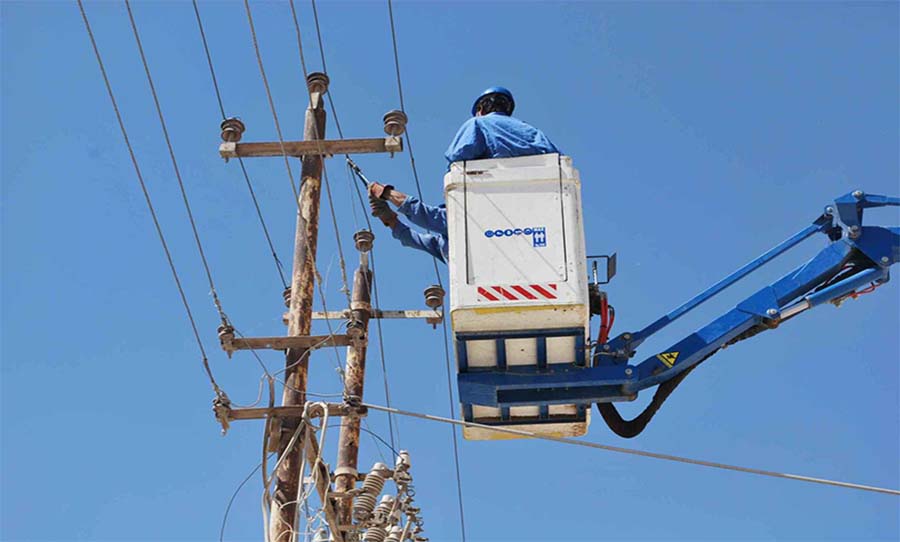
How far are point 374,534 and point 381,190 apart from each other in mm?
2762

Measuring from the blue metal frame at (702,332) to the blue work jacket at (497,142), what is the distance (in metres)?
1.30

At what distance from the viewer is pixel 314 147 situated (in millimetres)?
8492

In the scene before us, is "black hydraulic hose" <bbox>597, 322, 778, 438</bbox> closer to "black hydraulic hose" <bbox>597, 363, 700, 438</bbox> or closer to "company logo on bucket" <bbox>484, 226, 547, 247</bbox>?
"black hydraulic hose" <bbox>597, 363, 700, 438</bbox>

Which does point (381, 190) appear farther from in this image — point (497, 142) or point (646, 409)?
point (646, 409)

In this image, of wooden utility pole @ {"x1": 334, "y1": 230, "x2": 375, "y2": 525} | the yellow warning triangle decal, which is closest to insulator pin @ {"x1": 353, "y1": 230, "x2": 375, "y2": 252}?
wooden utility pole @ {"x1": 334, "y1": 230, "x2": 375, "y2": 525}

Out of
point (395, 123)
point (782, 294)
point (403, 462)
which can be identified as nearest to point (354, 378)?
point (403, 462)

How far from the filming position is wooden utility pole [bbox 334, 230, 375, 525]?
9.31 meters

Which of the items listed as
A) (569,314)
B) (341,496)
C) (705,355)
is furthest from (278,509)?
(705,355)

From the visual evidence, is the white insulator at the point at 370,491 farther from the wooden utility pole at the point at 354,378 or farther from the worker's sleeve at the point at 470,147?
the worker's sleeve at the point at 470,147

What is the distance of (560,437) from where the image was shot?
27.6 ft

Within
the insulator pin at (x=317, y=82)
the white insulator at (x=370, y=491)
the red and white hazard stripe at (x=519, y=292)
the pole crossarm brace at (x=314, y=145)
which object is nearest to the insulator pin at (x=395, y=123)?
the pole crossarm brace at (x=314, y=145)

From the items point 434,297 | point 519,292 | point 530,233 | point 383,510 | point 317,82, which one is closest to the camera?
point 519,292

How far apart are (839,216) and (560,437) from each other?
2540mm

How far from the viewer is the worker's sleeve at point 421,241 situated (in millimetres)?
8328
